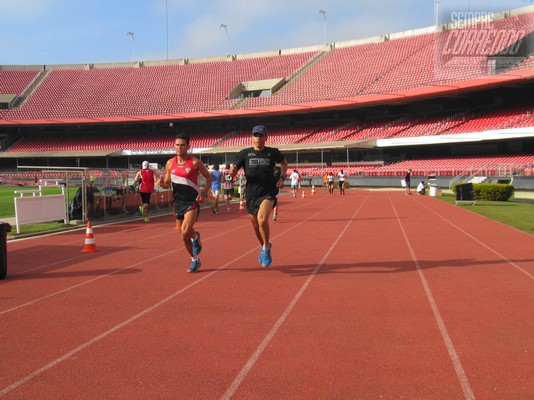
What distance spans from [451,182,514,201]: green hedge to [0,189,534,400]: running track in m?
16.7

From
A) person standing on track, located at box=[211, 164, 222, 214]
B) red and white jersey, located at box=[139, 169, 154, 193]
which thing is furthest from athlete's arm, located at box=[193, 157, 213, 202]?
person standing on track, located at box=[211, 164, 222, 214]

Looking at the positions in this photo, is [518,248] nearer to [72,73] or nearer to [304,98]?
[304,98]

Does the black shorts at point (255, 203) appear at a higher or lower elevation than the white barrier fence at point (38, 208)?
higher

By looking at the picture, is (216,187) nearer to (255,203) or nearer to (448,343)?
(255,203)

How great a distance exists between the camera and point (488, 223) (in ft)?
47.6

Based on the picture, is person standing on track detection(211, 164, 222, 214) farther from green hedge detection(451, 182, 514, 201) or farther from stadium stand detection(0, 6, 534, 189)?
stadium stand detection(0, 6, 534, 189)

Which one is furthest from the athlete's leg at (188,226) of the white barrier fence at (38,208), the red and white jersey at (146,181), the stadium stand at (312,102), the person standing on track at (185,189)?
the stadium stand at (312,102)

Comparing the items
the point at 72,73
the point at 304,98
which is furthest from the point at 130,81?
the point at 304,98

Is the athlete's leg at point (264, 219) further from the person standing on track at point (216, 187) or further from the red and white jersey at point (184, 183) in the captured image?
the person standing on track at point (216, 187)

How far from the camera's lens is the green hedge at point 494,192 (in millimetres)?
25194

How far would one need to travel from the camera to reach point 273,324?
4.93 metres

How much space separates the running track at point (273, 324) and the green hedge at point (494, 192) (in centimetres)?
1669

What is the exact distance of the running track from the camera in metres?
3.57

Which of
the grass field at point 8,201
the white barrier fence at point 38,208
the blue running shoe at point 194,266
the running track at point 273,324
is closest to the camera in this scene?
the running track at point 273,324
